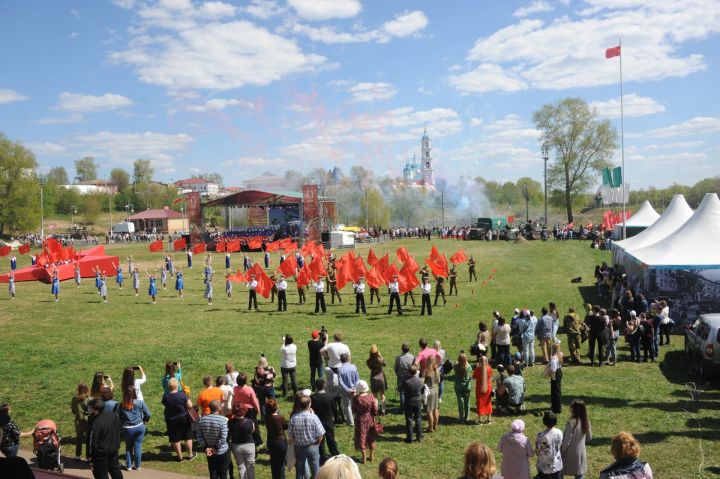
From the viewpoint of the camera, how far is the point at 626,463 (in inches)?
219

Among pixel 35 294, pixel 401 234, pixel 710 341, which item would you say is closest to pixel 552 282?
pixel 710 341

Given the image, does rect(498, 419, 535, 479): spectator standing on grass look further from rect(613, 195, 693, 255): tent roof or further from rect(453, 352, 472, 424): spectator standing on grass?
rect(613, 195, 693, 255): tent roof

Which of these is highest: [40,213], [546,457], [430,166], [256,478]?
[430,166]

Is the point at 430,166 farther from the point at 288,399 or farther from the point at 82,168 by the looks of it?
the point at 288,399

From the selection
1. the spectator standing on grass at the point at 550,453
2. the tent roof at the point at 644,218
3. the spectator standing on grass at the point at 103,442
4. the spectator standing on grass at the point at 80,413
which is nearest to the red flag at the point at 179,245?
the tent roof at the point at 644,218

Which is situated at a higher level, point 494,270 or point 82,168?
point 82,168

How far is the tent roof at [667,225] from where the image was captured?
2441 centimetres

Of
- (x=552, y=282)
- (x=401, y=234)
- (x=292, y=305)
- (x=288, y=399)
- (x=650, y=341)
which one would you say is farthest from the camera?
(x=401, y=234)

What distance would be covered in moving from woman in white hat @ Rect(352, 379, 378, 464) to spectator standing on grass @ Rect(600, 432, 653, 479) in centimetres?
387

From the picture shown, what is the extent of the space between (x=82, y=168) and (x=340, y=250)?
140508 millimetres

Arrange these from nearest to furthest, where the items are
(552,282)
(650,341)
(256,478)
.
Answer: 1. (256,478)
2. (650,341)
3. (552,282)

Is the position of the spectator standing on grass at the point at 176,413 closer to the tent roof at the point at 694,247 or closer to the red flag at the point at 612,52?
the tent roof at the point at 694,247

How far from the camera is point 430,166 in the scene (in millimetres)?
176625

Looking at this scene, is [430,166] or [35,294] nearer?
[35,294]
